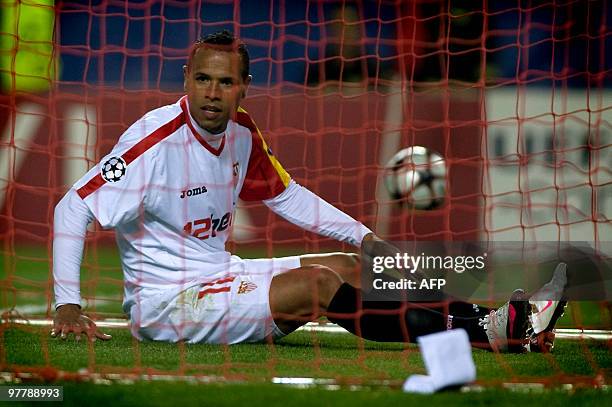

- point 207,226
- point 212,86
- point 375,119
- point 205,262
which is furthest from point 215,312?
point 375,119

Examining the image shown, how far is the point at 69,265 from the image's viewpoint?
4691 millimetres

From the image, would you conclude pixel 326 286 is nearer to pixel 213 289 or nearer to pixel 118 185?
pixel 213 289

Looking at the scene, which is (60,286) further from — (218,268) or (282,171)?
(282,171)

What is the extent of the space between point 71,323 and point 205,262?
0.78 metres

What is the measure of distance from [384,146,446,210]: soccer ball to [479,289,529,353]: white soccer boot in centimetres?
175

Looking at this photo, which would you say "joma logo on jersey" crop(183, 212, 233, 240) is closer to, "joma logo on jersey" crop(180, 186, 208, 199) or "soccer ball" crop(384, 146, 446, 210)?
"joma logo on jersey" crop(180, 186, 208, 199)

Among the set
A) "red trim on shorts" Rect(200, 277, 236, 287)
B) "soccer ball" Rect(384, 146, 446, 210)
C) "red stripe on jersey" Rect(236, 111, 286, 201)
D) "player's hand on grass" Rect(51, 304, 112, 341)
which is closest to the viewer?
"player's hand on grass" Rect(51, 304, 112, 341)

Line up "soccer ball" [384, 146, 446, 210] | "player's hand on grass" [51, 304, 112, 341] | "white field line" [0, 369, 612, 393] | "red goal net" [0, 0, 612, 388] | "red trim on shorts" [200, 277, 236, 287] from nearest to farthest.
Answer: "white field line" [0, 369, 612, 393], "player's hand on grass" [51, 304, 112, 341], "red trim on shorts" [200, 277, 236, 287], "soccer ball" [384, 146, 446, 210], "red goal net" [0, 0, 612, 388]

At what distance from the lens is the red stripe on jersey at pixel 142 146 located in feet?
15.7

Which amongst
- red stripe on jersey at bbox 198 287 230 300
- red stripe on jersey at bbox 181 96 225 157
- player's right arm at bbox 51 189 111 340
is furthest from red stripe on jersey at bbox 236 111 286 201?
player's right arm at bbox 51 189 111 340

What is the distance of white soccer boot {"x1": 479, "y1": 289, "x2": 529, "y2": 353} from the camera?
4801 millimetres

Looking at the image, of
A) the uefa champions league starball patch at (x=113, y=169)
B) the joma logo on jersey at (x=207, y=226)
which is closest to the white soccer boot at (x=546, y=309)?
the joma logo on jersey at (x=207, y=226)

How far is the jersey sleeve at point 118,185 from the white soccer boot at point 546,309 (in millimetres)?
1834

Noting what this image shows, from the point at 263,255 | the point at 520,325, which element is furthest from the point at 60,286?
the point at 263,255
